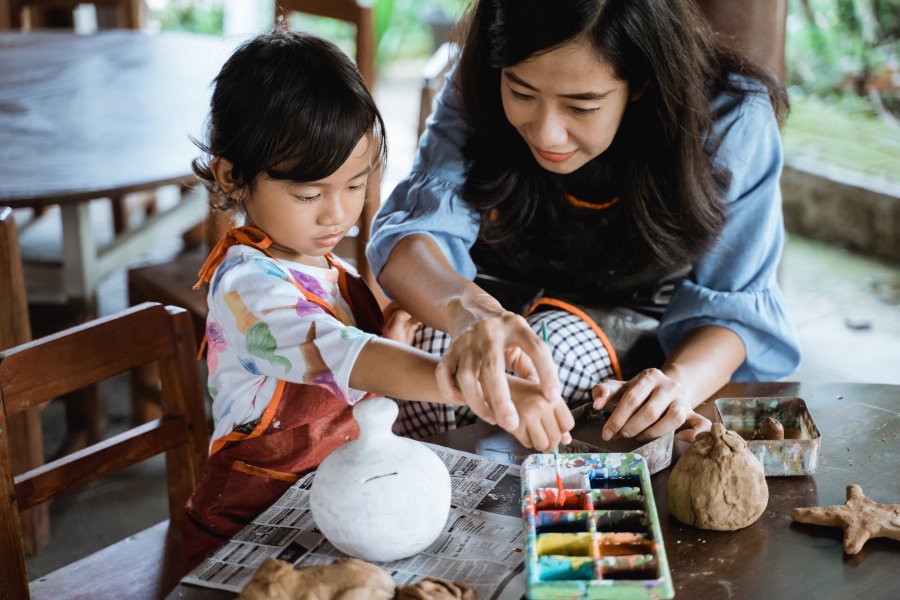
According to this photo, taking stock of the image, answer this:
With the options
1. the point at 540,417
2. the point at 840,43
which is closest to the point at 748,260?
the point at 540,417

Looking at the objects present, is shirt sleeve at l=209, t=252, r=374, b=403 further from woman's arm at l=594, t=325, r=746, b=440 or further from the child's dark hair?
woman's arm at l=594, t=325, r=746, b=440

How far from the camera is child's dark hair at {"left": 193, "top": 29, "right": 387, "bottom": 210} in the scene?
1370 millimetres

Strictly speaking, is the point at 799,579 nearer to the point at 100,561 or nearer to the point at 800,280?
the point at 100,561

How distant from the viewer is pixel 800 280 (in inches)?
156

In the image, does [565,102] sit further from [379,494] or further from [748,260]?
[379,494]

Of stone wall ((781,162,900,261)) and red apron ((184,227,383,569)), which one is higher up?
red apron ((184,227,383,569))

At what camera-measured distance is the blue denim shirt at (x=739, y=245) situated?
68.9 inches

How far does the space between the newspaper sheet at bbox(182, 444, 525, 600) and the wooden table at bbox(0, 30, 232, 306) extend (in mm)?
1132

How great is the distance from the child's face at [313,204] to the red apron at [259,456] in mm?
38

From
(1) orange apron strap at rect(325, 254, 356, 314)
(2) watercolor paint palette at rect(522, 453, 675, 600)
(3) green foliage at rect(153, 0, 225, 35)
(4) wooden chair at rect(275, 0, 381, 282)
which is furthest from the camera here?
(3) green foliage at rect(153, 0, 225, 35)

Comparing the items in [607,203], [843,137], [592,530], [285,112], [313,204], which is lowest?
[843,137]

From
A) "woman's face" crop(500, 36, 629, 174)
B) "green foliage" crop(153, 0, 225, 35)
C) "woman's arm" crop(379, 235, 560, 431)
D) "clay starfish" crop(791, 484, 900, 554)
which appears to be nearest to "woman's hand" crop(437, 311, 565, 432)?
"woman's arm" crop(379, 235, 560, 431)

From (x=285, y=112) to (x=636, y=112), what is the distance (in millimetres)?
669

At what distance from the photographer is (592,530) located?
108 centimetres
